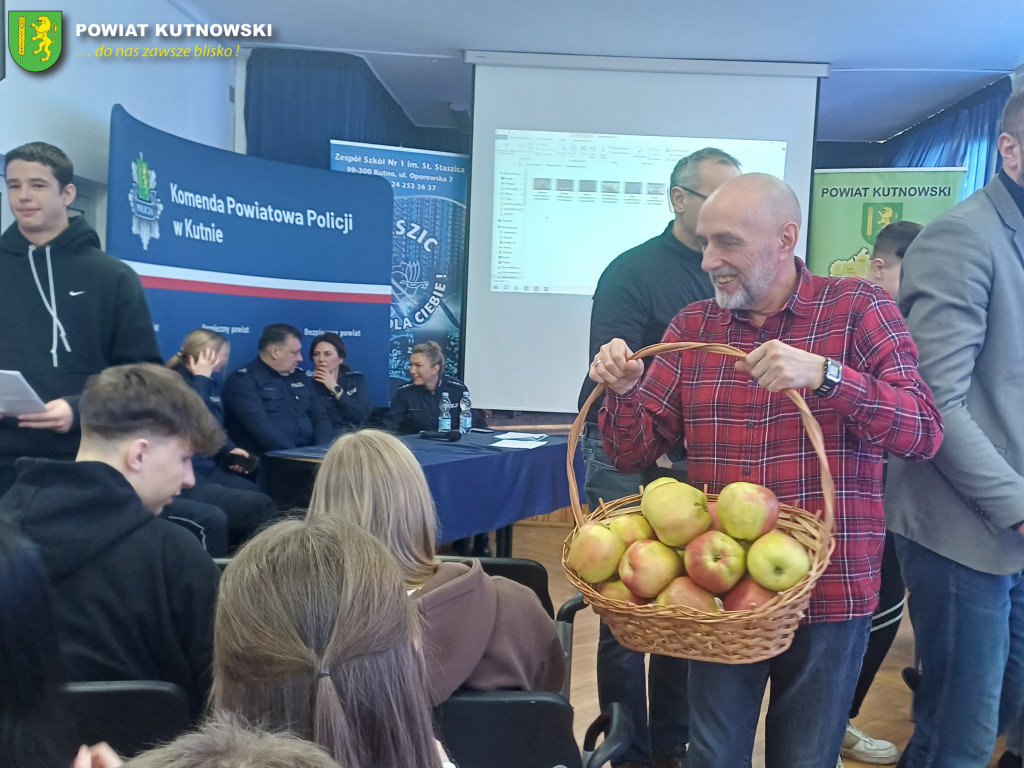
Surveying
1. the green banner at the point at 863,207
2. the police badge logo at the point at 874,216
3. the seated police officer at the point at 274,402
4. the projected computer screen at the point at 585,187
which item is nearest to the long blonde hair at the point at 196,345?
the seated police officer at the point at 274,402

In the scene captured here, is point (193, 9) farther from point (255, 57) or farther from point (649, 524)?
point (649, 524)

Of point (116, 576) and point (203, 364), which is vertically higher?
point (203, 364)

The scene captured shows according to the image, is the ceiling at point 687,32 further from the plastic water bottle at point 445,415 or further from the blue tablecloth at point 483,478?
the blue tablecloth at point 483,478

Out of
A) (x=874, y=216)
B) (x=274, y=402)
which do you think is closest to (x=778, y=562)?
(x=274, y=402)

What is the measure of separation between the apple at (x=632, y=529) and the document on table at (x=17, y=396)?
161 cm

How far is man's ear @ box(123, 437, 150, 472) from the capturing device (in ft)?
4.96

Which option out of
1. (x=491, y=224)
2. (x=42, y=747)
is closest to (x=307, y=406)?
(x=491, y=224)

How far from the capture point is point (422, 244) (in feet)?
20.0

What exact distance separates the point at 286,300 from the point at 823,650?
14.4ft

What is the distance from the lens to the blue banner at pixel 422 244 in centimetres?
598

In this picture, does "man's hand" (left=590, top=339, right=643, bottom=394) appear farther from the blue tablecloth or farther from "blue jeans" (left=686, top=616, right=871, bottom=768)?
the blue tablecloth

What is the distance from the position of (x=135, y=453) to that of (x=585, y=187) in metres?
4.27

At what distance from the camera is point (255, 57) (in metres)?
5.68

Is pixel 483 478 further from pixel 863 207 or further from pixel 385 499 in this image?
pixel 863 207
